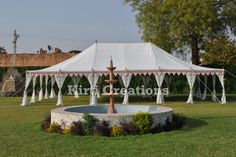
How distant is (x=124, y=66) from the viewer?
75.0 ft

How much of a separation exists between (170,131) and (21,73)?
24.4 metres

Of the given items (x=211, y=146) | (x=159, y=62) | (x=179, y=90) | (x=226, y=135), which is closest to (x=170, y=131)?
(x=226, y=135)

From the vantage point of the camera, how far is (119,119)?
1067 centimetres

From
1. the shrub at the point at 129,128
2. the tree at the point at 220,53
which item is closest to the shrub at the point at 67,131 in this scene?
the shrub at the point at 129,128

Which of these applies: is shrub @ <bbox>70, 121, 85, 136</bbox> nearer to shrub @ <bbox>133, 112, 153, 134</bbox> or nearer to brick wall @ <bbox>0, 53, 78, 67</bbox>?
shrub @ <bbox>133, 112, 153, 134</bbox>

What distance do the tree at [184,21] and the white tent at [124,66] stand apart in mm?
6353

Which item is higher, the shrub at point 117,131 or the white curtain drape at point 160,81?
the white curtain drape at point 160,81

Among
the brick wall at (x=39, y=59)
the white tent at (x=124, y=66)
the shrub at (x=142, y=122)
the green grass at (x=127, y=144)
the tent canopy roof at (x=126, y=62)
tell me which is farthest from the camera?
the brick wall at (x=39, y=59)

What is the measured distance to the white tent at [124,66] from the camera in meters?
22.0

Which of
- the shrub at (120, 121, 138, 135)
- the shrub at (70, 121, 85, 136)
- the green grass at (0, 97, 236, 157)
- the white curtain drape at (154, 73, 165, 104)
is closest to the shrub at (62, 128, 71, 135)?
the shrub at (70, 121, 85, 136)

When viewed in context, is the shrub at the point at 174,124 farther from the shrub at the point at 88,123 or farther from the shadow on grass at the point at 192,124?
the shrub at the point at 88,123

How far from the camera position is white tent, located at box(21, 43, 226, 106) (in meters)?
22.0

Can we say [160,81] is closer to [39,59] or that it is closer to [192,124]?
[192,124]

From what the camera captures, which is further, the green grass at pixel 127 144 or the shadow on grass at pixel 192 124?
the shadow on grass at pixel 192 124
